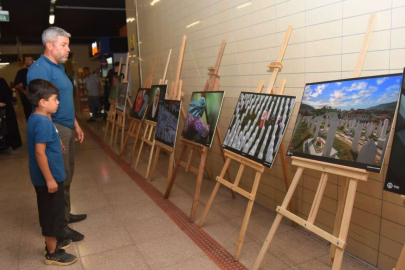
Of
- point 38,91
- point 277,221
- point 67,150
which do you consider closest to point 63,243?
point 67,150

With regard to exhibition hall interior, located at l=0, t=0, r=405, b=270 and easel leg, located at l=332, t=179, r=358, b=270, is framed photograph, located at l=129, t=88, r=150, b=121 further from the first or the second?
easel leg, located at l=332, t=179, r=358, b=270

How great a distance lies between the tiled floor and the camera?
2.43 meters

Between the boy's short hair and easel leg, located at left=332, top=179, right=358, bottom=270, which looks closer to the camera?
easel leg, located at left=332, top=179, right=358, bottom=270

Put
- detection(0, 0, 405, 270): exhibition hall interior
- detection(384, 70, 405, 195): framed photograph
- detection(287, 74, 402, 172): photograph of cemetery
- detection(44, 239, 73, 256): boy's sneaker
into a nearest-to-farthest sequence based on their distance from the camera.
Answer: detection(384, 70, 405, 195): framed photograph
detection(287, 74, 402, 172): photograph of cemetery
detection(0, 0, 405, 270): exhibition hall interior
detection(44, 239, 73, 256): boy's sneaker

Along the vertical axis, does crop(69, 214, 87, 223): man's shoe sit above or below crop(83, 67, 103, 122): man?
below

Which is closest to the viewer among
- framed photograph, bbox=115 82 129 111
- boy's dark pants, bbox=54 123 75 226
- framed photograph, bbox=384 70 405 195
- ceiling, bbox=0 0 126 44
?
framed photograph, bbox=384 70 405 195

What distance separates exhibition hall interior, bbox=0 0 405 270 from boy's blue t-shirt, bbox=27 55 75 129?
11 mm

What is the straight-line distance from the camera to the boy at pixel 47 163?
2.15 metres

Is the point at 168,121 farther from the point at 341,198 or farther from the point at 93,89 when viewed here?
the point at 93,89

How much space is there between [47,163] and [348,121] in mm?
1988

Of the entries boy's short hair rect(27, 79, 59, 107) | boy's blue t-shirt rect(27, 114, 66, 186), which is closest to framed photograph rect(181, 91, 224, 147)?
boy's blue t-shirt rect(27, 114, 66, 186)

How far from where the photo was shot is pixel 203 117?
3178mm

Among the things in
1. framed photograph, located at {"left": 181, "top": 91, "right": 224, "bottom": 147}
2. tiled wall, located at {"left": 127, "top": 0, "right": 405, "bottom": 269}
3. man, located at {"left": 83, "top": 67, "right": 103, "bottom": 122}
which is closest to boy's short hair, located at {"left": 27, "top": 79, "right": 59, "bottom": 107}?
framed photograph, located at {"left": 181, "top": 91, "right": 224, "bottom": 147}

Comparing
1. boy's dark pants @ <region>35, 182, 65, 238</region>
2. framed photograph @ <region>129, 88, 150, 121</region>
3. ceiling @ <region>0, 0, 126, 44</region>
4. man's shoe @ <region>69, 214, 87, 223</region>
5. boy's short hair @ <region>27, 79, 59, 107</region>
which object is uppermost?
ceiling @ <region>0, 0, 126, 44</region>
